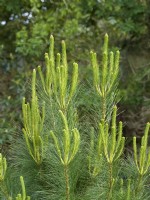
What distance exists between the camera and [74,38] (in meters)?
6.16

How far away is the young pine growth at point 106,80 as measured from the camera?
2566mm

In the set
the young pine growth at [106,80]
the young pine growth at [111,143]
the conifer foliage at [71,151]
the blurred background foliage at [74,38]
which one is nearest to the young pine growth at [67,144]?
the conifer foliage at [71,151]

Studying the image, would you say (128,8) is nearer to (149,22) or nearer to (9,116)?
(149,22)

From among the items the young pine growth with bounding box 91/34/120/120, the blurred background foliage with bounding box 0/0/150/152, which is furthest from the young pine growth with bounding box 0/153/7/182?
the blurred background foliage with bounding box 0/0/150/152

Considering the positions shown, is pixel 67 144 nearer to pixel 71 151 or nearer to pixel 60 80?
pixel 71 151

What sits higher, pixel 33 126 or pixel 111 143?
pixel 33 126

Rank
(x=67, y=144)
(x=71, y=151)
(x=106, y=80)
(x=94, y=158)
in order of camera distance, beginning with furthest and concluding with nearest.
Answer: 1. (x=94, y=158)
2. (x=106, y=80)
3. (x=71, y=151)
4. (x=67, y=144)

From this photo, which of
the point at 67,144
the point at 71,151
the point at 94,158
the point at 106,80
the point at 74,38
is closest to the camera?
the point at 67,144

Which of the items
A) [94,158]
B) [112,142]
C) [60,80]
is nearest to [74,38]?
[94,158]

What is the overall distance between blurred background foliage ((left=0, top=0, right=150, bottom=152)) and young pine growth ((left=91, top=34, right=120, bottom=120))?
2.71m

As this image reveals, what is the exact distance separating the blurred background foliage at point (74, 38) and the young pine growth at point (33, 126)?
8.41 feet

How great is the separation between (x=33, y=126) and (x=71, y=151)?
26cm

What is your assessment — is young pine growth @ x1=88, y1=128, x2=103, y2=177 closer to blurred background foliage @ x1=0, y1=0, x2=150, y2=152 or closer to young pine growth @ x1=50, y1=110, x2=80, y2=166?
young pine growth @ x1=50, y1=110, x2=80, y2=166

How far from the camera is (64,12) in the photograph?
584cm
